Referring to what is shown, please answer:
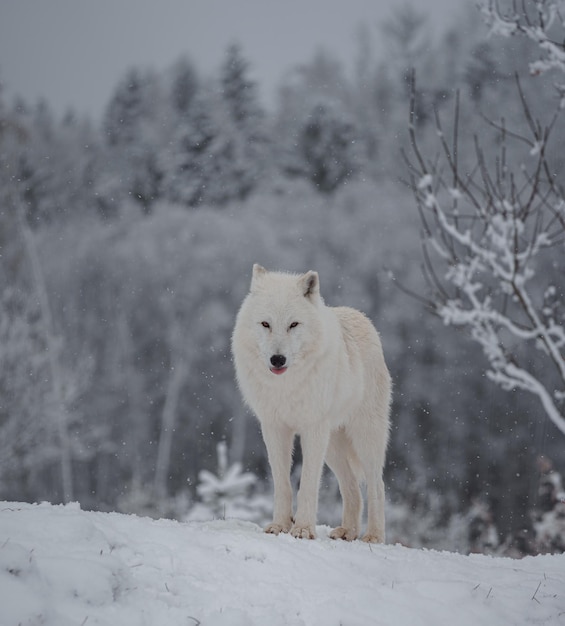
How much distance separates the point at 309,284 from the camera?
486 cm

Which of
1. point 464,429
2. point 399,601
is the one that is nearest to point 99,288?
point 464,429

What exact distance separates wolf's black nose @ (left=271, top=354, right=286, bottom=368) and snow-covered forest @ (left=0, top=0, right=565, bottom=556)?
39.0 feet

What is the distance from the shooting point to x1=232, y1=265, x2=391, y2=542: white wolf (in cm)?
453

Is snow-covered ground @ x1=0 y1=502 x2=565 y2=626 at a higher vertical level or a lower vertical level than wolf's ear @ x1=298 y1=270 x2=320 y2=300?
lower

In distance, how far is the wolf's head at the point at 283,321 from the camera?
445cm

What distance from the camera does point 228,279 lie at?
97.4ft

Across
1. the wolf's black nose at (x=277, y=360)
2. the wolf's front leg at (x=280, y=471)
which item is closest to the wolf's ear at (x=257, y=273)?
the wolf's black nose at (x=277, y=360)

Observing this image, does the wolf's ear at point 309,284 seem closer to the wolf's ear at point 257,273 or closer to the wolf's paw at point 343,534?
the wolf's ear at point 257,273

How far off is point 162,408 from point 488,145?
15.8 metres

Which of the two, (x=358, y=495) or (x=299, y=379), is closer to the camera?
(x=299, y=379)

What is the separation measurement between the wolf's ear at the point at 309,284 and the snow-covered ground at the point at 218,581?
1613 millimetres

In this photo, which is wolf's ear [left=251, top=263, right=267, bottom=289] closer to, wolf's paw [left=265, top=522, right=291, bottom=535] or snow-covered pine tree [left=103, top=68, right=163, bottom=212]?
wolf's paw [left=265, top=522, right=291, bottom=535]

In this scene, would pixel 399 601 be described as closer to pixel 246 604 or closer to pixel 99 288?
pixel 246 604

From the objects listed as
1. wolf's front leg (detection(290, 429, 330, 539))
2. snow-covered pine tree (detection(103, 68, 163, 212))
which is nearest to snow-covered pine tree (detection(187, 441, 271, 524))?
wolf's front leg (detection(290, 429, 330, 539))
